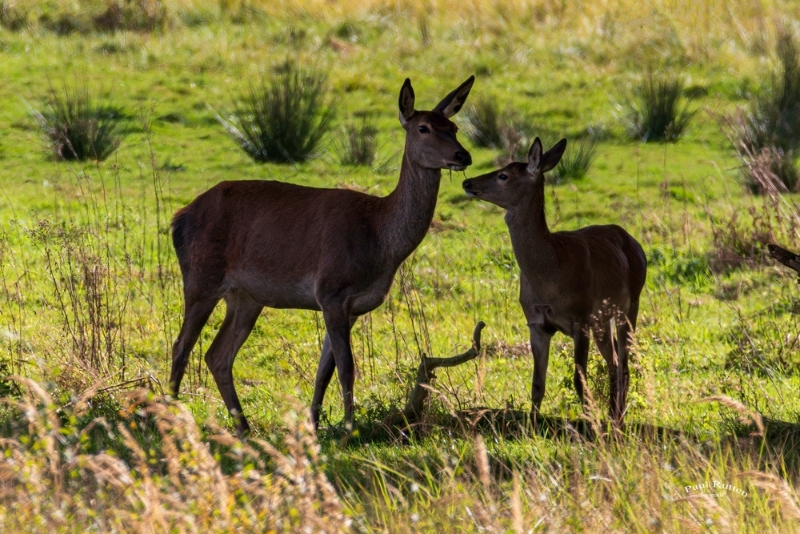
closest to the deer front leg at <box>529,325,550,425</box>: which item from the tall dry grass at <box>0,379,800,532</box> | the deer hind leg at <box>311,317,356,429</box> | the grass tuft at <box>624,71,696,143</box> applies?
the deer hind leg at <box>311,317,356,429</box>

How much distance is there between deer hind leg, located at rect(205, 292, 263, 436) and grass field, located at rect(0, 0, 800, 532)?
0.75ft

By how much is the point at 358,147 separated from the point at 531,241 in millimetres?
7983

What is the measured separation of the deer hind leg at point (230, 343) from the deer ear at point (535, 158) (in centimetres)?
187

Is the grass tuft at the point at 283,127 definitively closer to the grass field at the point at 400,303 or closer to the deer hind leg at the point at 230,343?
the grass field at the point at 400,303

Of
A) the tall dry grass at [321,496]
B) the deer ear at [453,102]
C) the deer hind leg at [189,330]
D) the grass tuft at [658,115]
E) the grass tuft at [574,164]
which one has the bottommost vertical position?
the grass tuft at [574,164]

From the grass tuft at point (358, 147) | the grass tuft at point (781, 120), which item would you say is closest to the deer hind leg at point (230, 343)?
the grass tuft at point (358, 147)

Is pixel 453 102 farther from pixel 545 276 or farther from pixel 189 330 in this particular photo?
pixel 189 330

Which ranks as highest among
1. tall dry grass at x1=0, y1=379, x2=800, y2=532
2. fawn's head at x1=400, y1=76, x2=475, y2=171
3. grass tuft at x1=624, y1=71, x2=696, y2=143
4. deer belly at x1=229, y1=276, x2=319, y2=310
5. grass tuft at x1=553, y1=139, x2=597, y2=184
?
fawn's head at x1=400, y1=76, x2=475, y2=171

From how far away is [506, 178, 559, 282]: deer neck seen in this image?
7238 mm

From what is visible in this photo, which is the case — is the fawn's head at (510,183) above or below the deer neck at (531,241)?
above

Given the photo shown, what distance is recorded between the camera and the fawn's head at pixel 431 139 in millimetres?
6820

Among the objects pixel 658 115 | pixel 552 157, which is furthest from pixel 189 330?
pixel 658 115

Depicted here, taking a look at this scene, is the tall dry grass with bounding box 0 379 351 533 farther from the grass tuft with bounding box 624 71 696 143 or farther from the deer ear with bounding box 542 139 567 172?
the grass tuft with bounding box 624 71 696 143

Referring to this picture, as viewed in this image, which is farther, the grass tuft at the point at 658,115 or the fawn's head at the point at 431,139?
the grass tuft at the point at 658,115
